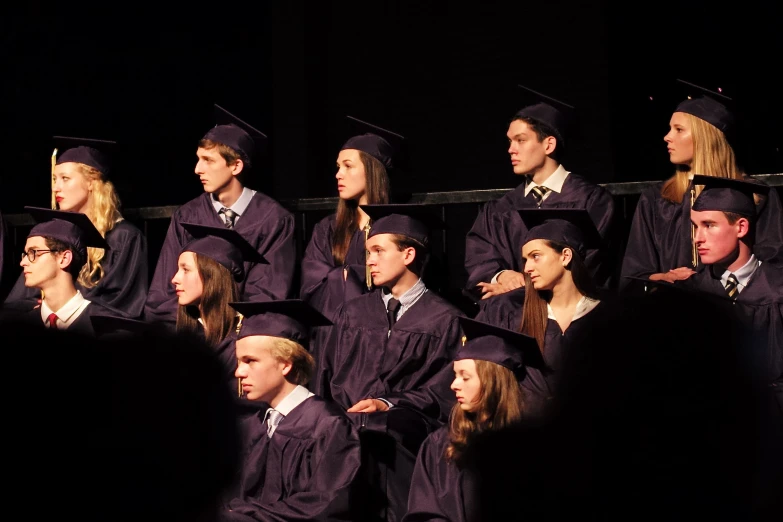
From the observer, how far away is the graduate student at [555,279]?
4.82 metres

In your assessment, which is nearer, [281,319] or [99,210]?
[281,319]

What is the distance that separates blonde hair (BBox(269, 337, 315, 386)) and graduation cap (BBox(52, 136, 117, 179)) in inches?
89.8

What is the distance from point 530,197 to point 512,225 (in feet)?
0.56

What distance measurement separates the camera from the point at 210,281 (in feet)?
18.1

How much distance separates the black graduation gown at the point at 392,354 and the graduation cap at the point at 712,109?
147cm

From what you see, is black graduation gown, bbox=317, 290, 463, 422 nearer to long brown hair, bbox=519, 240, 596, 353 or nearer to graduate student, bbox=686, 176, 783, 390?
long brown hair, bbox=519, 240, 596, 353

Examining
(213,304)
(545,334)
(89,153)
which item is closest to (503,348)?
(545,334)

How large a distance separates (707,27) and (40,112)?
4.30 m

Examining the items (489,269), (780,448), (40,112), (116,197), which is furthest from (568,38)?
(780,448)

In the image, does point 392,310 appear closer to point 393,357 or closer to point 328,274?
point 393,357

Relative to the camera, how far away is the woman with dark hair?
5.46 meters

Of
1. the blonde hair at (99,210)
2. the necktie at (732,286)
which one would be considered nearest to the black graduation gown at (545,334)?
the necktie at (732,286)

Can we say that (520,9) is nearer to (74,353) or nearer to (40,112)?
(40,112)

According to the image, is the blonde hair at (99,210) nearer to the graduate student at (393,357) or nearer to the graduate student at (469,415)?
the graduate student at (393,357)
